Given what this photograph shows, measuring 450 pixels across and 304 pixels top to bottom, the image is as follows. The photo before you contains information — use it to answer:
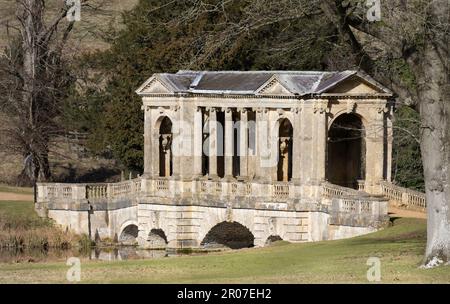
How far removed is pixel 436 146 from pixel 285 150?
24545 millimetres

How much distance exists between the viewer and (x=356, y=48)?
3634 centimetres

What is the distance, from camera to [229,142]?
197ft

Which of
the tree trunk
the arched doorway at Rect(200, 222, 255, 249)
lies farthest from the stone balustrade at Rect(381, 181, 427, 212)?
the tree trunk

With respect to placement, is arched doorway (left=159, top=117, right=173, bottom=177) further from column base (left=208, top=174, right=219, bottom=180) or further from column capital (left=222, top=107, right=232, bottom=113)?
column capital (left=222, top=107, right=232, bottom=113)

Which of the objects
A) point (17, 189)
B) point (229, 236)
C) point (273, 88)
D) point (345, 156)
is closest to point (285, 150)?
point (345, 156)

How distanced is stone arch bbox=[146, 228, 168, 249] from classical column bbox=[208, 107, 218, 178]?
3273mm

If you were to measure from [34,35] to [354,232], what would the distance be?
87.4ft

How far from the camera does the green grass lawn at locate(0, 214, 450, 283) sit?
37000 millimetres

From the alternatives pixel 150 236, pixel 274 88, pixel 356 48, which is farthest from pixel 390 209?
pixel 356 48

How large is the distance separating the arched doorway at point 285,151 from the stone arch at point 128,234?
6.33 metres

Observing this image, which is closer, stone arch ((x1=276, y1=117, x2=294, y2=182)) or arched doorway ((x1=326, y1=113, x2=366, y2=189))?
arched doorway ((x1=326, y1=113, x2=366, y2=189))

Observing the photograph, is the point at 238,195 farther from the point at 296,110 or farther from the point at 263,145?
the point at 296,110
